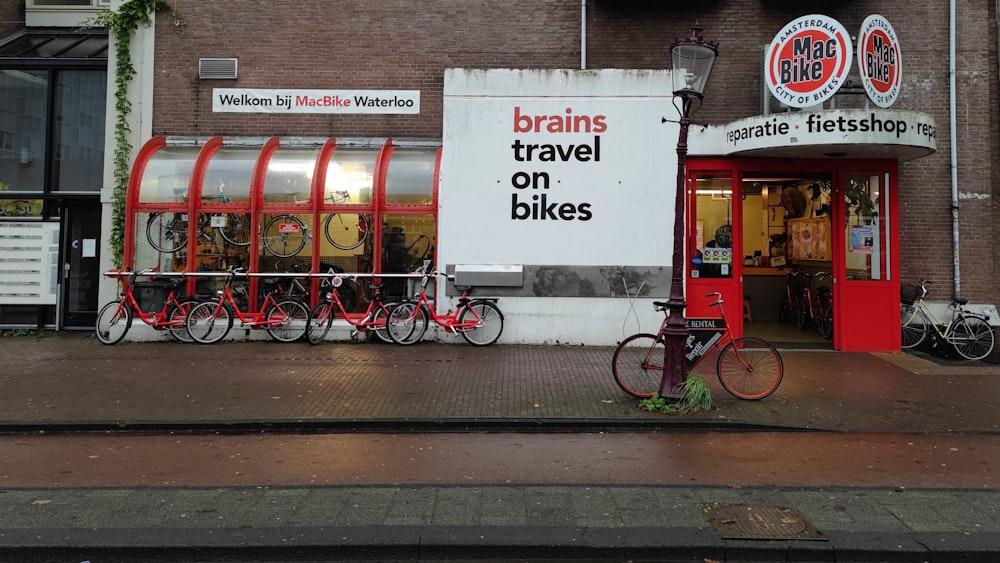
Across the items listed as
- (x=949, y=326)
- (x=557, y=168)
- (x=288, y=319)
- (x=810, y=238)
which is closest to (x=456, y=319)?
(x=288, y=319)

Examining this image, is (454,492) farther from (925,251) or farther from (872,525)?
(925,251)

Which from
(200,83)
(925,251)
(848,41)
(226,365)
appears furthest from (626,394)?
(200,83)

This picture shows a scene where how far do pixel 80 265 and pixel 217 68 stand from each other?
190 inches

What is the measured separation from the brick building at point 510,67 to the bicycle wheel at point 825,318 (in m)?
1.33

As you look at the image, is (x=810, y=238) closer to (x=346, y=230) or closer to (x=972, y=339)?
(x=972, y=339)

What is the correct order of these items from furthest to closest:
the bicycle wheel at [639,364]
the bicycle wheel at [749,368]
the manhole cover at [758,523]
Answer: the bicycle wheel at [749,368], the bicycle wheel at [639,364], the manhole cover at [758,523]

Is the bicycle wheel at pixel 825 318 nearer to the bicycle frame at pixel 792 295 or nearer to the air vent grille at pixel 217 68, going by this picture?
the bicycle frame at pixel 792 295

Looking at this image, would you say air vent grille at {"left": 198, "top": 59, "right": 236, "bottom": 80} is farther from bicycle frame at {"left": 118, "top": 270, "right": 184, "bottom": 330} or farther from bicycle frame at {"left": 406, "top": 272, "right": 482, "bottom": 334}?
bicycle frame at {"left": 406, "top": 272, "right": 482, "bottom": 334}

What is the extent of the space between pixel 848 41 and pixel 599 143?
4.07m

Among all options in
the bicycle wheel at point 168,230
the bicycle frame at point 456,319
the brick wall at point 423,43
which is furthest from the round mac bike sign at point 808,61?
the bicycle wheel at point 168,230

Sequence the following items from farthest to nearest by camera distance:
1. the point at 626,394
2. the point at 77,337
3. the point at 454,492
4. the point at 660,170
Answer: the point at 77,337
the point at 660,170
the point at 626,394
the point at 454,492

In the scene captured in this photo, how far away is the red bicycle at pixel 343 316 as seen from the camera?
35.2 feet

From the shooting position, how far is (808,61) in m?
10.1

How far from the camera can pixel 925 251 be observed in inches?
448
